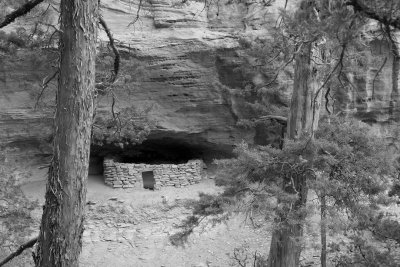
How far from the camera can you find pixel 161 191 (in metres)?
13.9

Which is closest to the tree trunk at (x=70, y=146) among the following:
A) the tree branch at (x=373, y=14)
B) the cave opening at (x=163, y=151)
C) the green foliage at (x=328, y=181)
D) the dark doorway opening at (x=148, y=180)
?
the tree branch at (x=373, y=14)

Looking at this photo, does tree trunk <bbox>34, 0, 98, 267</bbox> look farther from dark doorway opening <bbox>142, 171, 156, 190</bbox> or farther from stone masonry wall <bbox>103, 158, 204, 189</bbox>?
dark doorway opening <bbox>142, 171, 156, 190</bbox>

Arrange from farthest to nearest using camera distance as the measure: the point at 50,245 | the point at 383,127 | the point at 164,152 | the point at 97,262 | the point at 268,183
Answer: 1. the point at 164,152
2. the point at 383,127
3. the point at 97,262
4. the point at 268,183
5. the point at 50,245

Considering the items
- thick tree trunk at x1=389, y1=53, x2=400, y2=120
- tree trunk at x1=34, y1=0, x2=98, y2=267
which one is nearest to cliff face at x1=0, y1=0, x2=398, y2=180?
thick tree trunk at x1=389, y1=53, x2=400, y2=120

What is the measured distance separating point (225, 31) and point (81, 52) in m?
9.80

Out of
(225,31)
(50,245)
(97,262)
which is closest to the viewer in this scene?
(50,245)

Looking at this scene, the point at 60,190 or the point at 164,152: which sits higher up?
the point at 60,190

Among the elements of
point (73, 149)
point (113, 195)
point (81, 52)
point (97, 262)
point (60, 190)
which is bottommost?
point (97, 262)

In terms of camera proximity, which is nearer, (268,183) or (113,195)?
(268,183)

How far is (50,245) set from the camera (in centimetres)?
Result: 392

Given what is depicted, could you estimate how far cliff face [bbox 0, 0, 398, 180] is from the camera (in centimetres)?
1298

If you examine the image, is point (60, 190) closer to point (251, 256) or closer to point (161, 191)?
point (251, 256)

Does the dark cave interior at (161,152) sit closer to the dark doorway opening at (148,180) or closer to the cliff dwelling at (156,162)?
the cliff dwelling at (156,162)

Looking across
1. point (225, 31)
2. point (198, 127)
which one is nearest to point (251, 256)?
point (198, 127)
